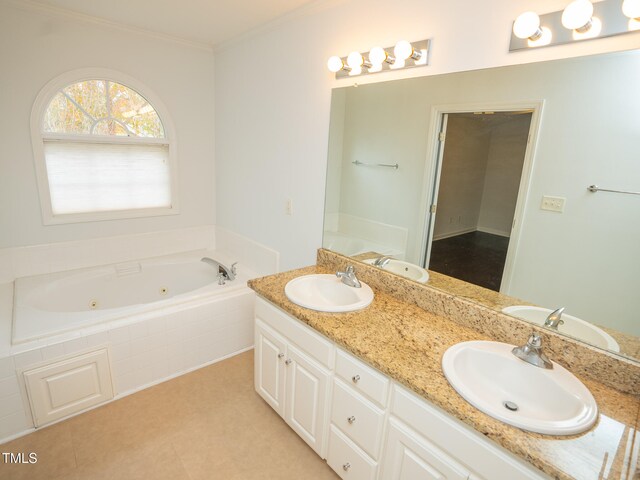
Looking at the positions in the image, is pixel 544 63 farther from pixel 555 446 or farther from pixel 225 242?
pixel 225 242

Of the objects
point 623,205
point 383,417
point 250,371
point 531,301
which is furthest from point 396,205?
point 250,371

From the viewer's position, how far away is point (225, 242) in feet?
10.8

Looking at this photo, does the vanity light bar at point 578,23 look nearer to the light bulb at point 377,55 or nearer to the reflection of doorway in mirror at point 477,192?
the reflection of doorway in mirror at point 477,192

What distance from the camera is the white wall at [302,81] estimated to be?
138 cm

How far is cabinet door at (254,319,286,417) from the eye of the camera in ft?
5.81

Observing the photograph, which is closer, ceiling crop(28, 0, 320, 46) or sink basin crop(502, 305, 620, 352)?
sink basin crop(502, 305, 620, 352)

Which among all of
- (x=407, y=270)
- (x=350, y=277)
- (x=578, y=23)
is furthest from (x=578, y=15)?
(x=350, y=277)

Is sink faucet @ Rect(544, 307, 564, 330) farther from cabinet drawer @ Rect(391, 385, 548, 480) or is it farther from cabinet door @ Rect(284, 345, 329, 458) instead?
cabinet door @ Rect(284, 345, 329, 458)

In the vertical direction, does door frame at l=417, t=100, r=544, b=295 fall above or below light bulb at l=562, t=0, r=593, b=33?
below

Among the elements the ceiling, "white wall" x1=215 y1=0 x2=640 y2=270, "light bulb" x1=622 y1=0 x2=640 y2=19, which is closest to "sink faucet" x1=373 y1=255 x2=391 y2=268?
"white wall" x1=215 y1=0 x2=640 y2=270

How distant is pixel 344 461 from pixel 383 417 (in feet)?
1.30

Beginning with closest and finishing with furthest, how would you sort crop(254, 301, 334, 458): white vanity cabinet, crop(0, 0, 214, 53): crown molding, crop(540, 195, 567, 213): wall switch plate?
crop(540, 195, 567, 213): wall switch plate < crop(254, 301, 334, 458): white vanity cabinet < crop(0, 0, 214, 53): crown molding

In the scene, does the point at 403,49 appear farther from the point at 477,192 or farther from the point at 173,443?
the point at 173,443

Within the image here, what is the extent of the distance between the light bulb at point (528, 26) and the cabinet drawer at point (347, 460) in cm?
169
